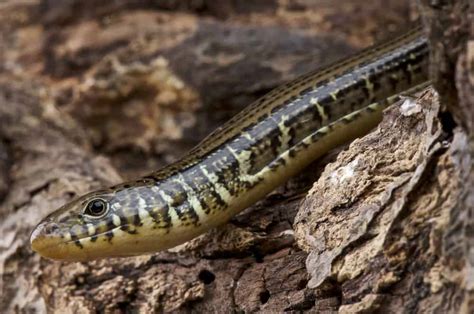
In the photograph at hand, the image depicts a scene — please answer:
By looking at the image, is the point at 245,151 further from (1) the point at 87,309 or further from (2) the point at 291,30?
(2) the point at 291,30

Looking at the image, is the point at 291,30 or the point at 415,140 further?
the point at 291,30

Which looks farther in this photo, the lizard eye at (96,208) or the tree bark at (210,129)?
the lizard eye at (96,208)

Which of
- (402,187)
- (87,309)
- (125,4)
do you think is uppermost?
(125,4)

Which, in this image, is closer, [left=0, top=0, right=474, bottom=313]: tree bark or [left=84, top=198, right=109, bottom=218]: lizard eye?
[left=0, top=0, right=474, bottom=313]: tree bark

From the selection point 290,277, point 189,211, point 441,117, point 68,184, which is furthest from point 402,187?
point 68,184
